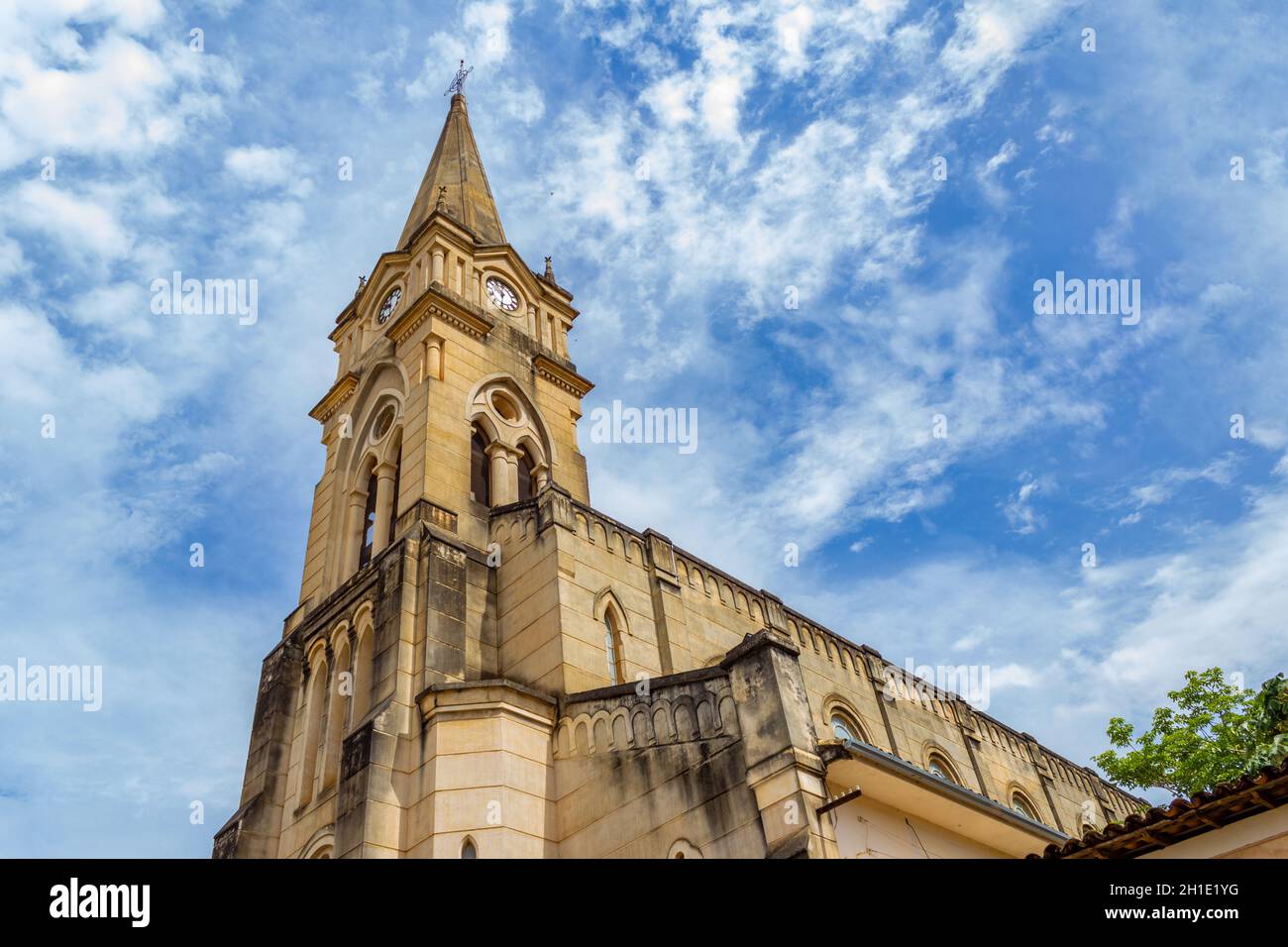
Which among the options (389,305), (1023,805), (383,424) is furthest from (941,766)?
(389,305)

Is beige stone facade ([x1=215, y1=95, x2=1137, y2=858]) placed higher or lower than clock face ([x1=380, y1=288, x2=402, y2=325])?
lower

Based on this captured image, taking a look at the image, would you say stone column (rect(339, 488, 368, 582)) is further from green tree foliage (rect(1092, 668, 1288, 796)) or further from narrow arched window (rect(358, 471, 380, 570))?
green tree foliage (rect(1092, 668, 1288, 796))

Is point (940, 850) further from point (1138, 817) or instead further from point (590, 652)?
point (590, 652)

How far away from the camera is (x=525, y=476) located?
2708 centimetres

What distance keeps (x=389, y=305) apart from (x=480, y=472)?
293 inches

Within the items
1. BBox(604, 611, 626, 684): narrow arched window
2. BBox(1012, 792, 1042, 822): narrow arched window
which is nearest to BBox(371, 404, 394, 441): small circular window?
BBox(604, 611, 626, 684): narrow arched window

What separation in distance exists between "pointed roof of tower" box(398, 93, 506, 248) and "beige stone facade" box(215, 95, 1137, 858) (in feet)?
0.61

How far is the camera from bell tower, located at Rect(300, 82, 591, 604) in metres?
24.2

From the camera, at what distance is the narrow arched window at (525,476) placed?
2666 centimetres

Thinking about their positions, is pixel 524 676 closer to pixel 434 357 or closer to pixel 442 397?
pixel 442 397

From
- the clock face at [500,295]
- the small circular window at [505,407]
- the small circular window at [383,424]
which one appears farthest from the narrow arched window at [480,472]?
the clock face at [500,295]

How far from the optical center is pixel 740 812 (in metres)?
14.7
